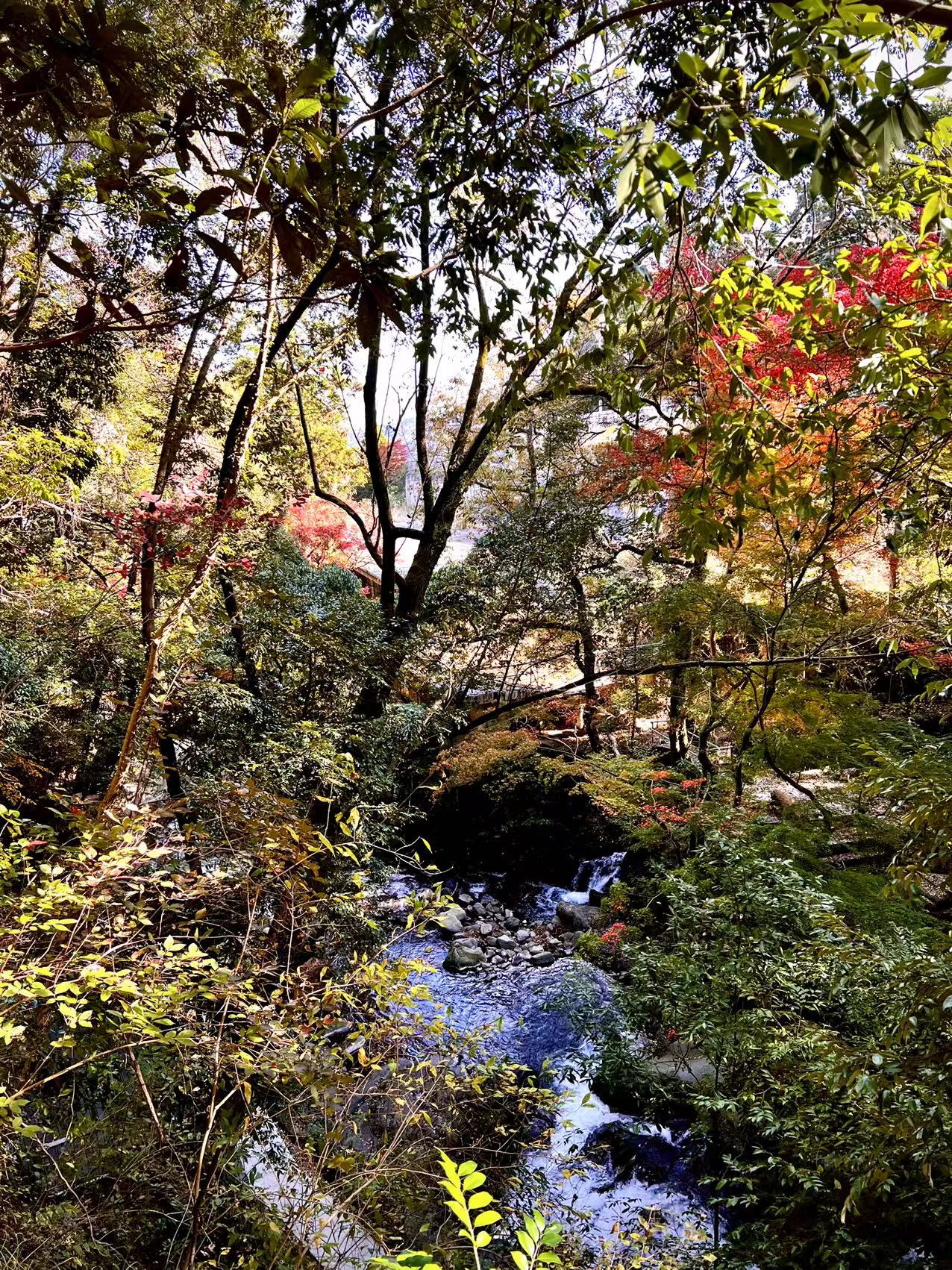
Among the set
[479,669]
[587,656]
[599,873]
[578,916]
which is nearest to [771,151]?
[479,669]

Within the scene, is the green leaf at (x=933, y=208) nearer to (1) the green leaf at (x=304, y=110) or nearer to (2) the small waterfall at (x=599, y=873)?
(1) the green leaf at (x=304, y=110)

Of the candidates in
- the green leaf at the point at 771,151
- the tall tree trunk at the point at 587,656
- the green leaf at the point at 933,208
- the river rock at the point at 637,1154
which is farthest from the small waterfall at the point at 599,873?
the green leaf at the point at 771,151

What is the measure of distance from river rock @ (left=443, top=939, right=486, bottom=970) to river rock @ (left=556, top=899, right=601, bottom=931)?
3.26ft

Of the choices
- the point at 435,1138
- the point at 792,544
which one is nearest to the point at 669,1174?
the point at 435,1138

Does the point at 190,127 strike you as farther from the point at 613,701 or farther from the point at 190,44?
the point at 613,701

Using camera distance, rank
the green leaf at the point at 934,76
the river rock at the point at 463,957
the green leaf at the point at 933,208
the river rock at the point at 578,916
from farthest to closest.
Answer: the river rock at the point at 578,916, the river rock at the point at 463,957, the green leaf at the point at 933,208, the green leaf at the point at 934,76

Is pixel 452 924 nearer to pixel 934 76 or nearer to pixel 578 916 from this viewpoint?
pixel 578 916

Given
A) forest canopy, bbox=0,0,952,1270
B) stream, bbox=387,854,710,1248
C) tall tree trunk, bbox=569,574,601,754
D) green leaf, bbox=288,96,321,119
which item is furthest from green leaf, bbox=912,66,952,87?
tall tree trunk, bbox=569,574,601,754

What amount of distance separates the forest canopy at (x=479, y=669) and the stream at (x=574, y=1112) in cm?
4

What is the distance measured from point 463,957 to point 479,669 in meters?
2.76

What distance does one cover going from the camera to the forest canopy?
4.68 ft

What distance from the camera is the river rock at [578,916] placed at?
6672 mm

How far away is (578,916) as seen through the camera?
6.81 metres

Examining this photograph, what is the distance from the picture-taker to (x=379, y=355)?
6168 mm
